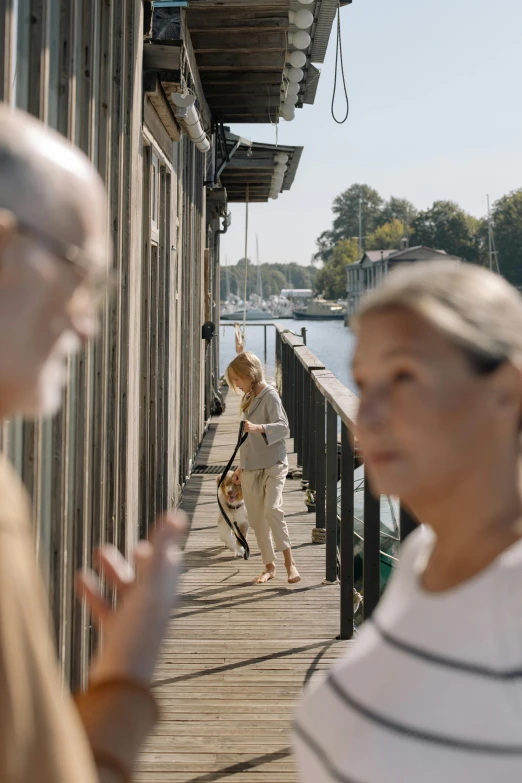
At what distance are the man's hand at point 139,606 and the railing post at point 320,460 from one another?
15.9ft

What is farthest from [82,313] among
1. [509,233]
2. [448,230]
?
[448,230]

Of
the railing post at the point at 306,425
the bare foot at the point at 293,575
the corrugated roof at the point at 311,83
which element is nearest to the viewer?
the bare foot at the point at 293,575

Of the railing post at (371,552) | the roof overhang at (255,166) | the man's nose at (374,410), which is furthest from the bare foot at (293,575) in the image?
the roof overhang at (255,166)

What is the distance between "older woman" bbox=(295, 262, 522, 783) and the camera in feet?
3.17

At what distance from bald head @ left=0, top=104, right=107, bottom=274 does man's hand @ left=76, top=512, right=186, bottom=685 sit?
A: 1.11 ft

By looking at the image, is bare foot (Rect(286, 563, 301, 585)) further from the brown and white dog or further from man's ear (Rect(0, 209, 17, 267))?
man's ear (Rect(0, 209, 17, 267))

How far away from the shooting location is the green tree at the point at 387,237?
12538 centimetres

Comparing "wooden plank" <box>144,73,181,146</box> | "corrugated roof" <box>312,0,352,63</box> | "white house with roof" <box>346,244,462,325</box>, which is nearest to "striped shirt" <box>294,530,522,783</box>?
"wooden plank" <box>144,73,181,146</box>

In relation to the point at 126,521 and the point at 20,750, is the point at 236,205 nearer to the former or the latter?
the point at 126,521

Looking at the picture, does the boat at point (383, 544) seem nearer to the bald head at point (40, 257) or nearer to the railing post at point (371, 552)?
the railing post at point (371, 552)

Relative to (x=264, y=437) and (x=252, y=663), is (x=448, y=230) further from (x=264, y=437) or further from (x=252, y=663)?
(x=252, y=663)

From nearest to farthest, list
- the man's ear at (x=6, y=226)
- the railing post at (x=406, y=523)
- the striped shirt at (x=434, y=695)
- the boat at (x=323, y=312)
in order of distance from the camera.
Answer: the man's ear at (x=6, y=226) < the striped shirt at (x=434, y=695) < the railing post at (x=406, y=523) < the boat at (x=323, y=312)

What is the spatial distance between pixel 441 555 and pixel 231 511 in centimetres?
474

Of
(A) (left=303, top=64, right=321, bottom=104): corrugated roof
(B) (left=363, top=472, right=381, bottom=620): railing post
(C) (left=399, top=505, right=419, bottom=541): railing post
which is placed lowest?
(B) (left=363, top=472, right=381, bottom=620): railing post
